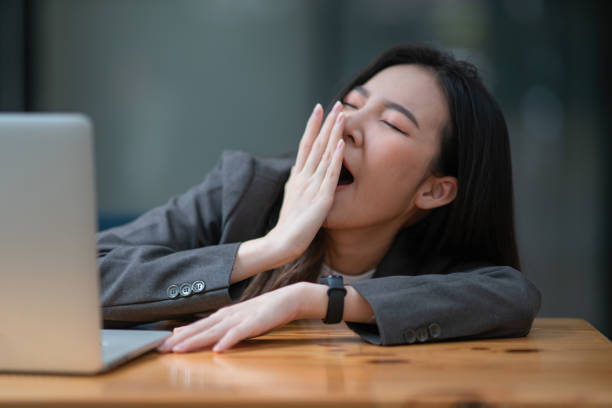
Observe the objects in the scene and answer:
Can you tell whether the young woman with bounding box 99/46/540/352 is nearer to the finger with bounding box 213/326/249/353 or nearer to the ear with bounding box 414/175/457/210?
the ear with bounding box 414/175/457/210

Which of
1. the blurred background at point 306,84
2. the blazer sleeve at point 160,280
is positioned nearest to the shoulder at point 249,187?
the blazer sleeve at point 160,280

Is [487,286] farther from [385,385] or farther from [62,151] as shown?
[62,151]

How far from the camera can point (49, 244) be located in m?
0.67

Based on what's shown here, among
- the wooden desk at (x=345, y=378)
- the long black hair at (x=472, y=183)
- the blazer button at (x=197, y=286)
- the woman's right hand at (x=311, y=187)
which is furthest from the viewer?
the long black hair at (x=472, y=183)

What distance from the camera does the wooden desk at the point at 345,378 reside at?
637 mm

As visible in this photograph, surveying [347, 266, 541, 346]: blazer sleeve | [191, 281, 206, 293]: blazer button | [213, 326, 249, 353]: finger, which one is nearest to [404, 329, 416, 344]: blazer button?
[347, 266, 541, 346]: blazer sleeve

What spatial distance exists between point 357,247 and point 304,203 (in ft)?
1.11

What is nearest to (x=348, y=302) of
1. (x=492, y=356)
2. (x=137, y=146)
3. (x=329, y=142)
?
(x=492, y=356)

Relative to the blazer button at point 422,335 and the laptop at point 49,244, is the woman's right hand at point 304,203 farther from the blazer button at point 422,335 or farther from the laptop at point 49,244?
the laptop at point 49,244

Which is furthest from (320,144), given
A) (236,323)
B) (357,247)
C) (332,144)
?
(236,323)

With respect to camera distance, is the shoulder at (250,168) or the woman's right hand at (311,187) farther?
the shoulder at (250,168)

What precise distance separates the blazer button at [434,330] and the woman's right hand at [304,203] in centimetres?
32

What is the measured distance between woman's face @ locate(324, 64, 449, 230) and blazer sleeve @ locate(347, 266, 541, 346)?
381 millimetres

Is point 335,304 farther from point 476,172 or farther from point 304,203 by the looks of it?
point 476,172
